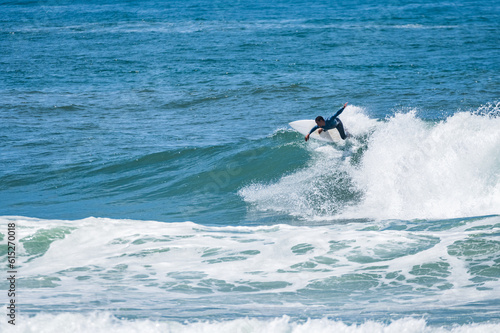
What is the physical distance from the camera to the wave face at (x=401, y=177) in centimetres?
1178

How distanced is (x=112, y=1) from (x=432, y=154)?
51.7 metres

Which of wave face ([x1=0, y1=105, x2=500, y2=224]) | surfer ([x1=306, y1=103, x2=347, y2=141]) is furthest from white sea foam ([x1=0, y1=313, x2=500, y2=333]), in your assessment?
surfer ([x1=306, y1=103, x2=347, y2=141])

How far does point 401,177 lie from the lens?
42.7 feet

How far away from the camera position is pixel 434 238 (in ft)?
31.3

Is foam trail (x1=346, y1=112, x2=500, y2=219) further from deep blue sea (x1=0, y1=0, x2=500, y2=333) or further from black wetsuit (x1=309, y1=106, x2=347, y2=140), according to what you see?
black wetsuit (x1=309, y1=106, x2=347, y2=140)

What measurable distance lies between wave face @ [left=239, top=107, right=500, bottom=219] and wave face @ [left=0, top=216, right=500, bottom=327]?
1.14m

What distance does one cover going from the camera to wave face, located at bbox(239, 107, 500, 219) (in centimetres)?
1178

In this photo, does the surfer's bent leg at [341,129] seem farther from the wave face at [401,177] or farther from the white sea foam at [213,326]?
the white sea foam at [213,326]

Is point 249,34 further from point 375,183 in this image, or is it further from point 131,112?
point 375,183

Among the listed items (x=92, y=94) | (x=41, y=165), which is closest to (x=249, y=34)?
(x=92, y=94)

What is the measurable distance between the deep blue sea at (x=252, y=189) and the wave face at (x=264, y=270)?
0.04 metres

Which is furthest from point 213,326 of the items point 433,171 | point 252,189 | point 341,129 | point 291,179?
point 341,129

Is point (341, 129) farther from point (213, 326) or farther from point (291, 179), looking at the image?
point (213, 326)

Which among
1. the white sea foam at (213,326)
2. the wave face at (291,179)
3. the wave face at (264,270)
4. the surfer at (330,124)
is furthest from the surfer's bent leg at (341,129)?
the white sea foam at (213,326)
